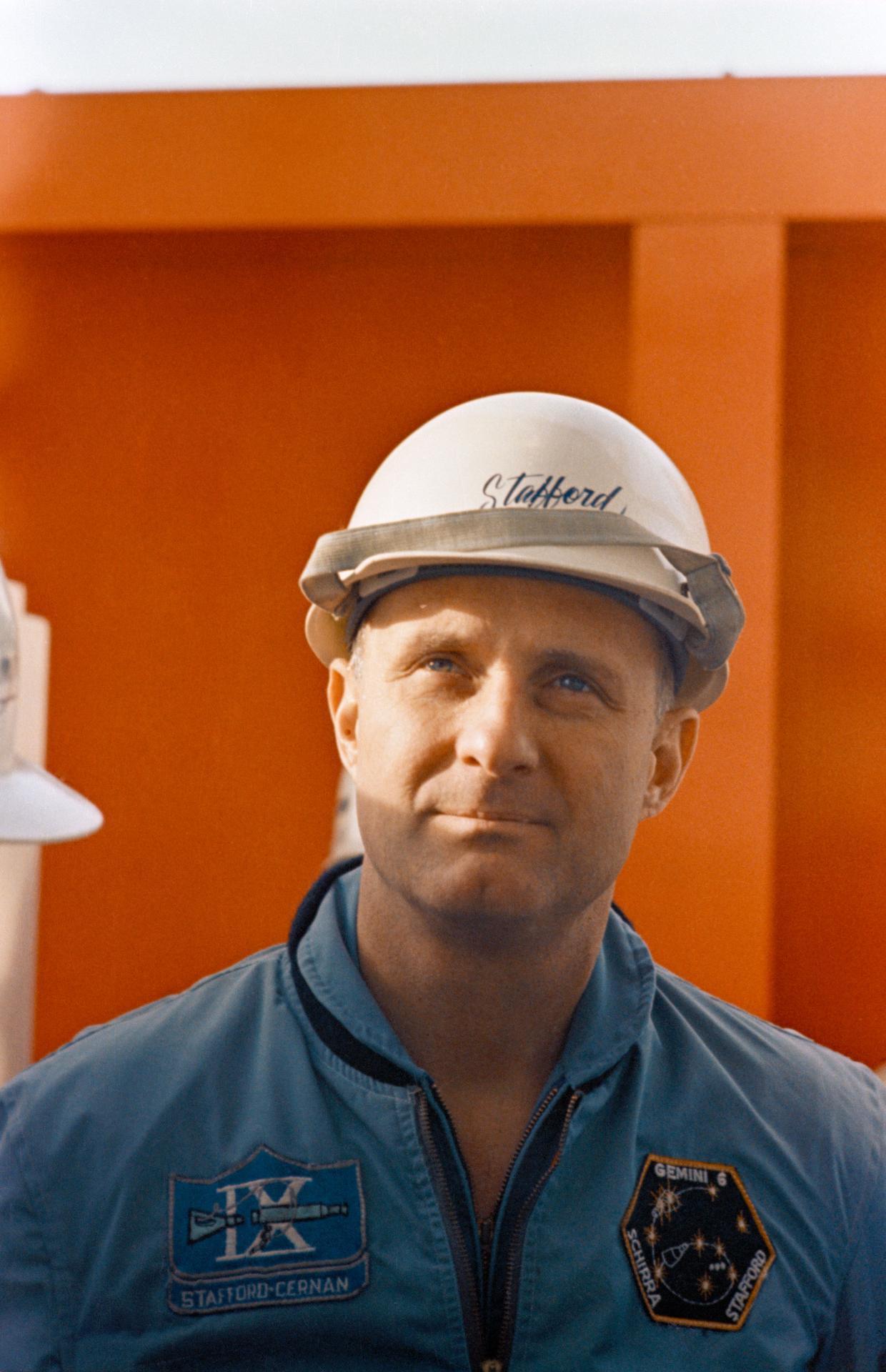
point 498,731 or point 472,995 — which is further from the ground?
point 498,731

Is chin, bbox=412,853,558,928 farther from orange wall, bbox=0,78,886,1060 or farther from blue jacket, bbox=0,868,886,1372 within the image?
orange wall, bbox=0,78,886,1060

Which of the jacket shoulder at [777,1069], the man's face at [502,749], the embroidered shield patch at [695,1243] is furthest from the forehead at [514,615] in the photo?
the embroidered shield patch at [695,1243]

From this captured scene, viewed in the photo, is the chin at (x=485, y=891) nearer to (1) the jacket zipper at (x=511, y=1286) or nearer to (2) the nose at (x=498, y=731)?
(2) the nose at (x=498, y=731)

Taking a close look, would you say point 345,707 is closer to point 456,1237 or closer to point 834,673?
point 456,1237

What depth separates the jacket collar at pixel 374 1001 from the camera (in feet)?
4.90

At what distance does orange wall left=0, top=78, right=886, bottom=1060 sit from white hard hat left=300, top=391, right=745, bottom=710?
1597 mm

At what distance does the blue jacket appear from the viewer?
4.52ft

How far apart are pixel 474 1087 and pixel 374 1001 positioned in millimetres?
164

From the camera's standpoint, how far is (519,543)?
1450 mm

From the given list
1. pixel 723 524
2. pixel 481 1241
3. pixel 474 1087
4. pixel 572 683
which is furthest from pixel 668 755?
pixel 723 524

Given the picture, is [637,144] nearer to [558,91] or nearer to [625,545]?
[558,91]

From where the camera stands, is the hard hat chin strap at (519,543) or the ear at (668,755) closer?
the hard hat chin strap at (519,543)

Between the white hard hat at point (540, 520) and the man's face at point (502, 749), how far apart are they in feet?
0.13

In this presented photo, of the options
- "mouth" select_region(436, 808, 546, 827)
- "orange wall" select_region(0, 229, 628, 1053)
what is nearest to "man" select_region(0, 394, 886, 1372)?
"mouth" select_region(436, 808, 546, 827)
